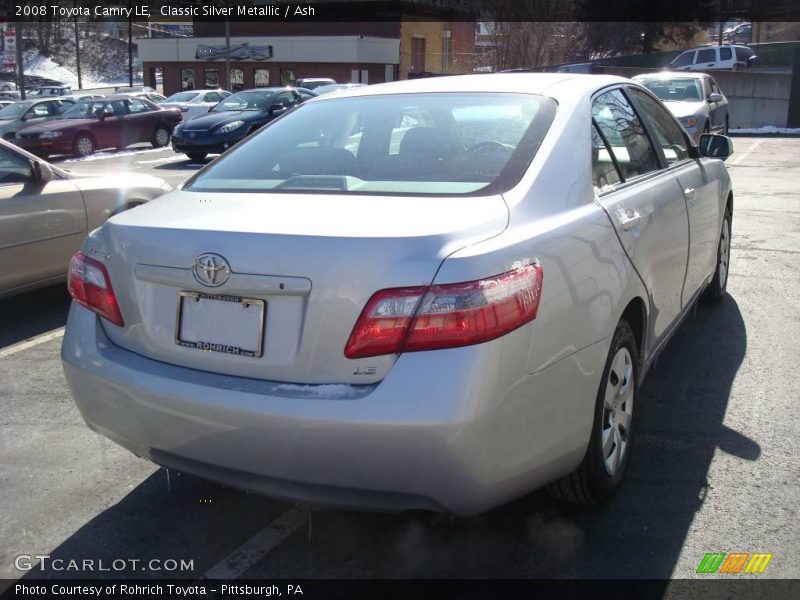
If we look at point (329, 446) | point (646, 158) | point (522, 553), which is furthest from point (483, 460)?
point (646, 158)

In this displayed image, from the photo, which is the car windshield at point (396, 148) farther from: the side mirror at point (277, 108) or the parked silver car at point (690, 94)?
the side mirror at point (277, 108)

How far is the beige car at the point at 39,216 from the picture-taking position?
595 centimetres

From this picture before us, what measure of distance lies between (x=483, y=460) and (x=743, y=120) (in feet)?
97.6

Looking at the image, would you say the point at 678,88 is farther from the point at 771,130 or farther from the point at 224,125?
the point at 771,130

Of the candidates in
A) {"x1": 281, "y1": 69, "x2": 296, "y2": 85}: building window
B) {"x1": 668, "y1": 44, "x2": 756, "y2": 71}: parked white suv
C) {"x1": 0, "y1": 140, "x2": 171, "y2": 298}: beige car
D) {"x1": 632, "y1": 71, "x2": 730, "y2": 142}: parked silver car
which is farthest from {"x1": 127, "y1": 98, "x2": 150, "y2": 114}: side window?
{"x1": 281, "y1": 69, "x2": 296, "y2": 85}: building window

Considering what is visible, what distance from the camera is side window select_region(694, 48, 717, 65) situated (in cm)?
3475

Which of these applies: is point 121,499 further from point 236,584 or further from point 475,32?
point 475,32

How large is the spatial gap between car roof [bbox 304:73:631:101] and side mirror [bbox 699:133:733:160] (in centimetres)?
114

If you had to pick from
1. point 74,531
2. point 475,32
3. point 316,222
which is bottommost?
point 74,531

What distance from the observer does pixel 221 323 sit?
2723 millimetres

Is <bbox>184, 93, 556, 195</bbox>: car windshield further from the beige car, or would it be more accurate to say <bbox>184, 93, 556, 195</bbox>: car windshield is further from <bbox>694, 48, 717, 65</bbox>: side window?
<bbox>694, 48, 717, 65</bbox>: side window

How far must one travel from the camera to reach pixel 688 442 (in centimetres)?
397

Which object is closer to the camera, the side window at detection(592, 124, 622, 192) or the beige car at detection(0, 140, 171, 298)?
the side window at detection(592, 124, 622, 192)

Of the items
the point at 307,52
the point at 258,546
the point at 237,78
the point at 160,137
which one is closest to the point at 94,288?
the point at 258,546
